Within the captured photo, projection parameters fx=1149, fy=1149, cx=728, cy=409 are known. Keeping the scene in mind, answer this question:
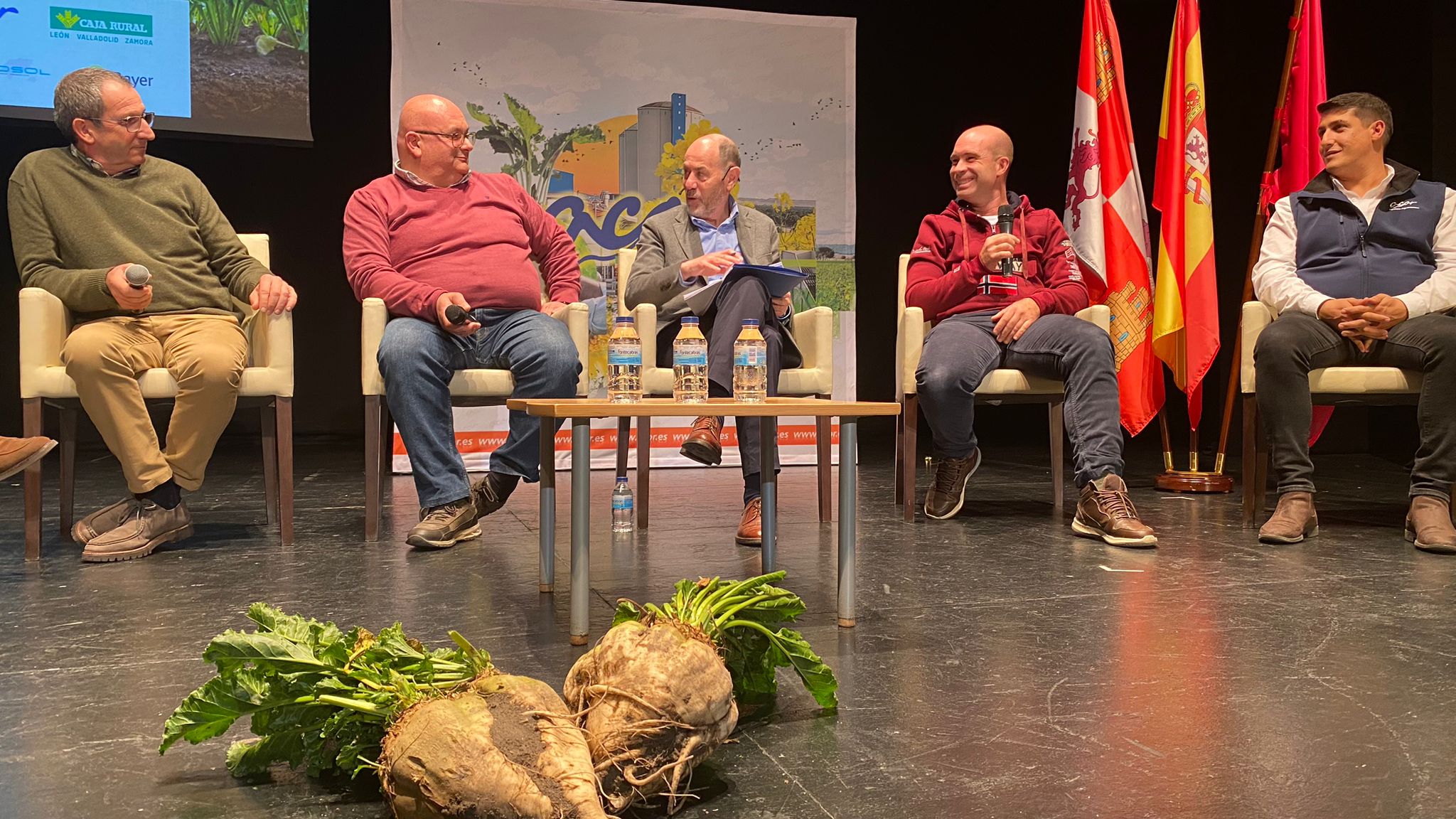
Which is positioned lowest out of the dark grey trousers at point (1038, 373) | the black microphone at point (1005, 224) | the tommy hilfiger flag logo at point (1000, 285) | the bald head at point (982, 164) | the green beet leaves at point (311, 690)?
the green beet leaves at point (311, 690)

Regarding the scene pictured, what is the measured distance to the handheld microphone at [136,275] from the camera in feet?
8.77

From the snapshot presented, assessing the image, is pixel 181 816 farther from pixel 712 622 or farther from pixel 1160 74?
pixel 1160 74

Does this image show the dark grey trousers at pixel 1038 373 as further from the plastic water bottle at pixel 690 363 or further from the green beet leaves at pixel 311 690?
the green beet leaves at pixel 311 690

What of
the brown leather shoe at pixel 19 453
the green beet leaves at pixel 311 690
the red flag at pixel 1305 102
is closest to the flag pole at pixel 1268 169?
the red flag at pixel 1305 102

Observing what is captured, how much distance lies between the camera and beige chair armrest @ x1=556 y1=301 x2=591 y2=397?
306 cm

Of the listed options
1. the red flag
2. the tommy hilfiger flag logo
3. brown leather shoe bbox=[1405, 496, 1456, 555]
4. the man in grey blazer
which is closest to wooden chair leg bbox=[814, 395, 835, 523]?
the man in grey blazer

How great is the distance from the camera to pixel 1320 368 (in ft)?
9.77

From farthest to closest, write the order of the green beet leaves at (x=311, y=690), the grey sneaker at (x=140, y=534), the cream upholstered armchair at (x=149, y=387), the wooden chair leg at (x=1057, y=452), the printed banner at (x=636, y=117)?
1. the printed banner at (x=636, y=117)
2. the wooden chair leg at (x=1057, y=452)
3. the cream upholstered armchair at (x=149, y=387)
4. the grey sneaker at (x=140, y=534)
5. the green beet leaves at (x=311, y=690)

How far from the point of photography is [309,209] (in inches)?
222

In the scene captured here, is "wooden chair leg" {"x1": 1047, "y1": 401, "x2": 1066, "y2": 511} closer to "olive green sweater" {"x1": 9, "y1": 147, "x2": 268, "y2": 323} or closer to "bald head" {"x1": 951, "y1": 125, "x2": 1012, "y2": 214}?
"bald head" {"x1": 951, "y1": 125, "x2": 1012, "y2": 214}

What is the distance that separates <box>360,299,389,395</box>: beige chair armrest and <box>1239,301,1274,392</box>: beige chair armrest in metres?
2.26

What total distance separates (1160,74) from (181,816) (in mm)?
6107

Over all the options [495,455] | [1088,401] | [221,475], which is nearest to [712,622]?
[495,455]

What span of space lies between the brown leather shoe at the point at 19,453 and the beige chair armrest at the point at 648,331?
1440 millimetres
